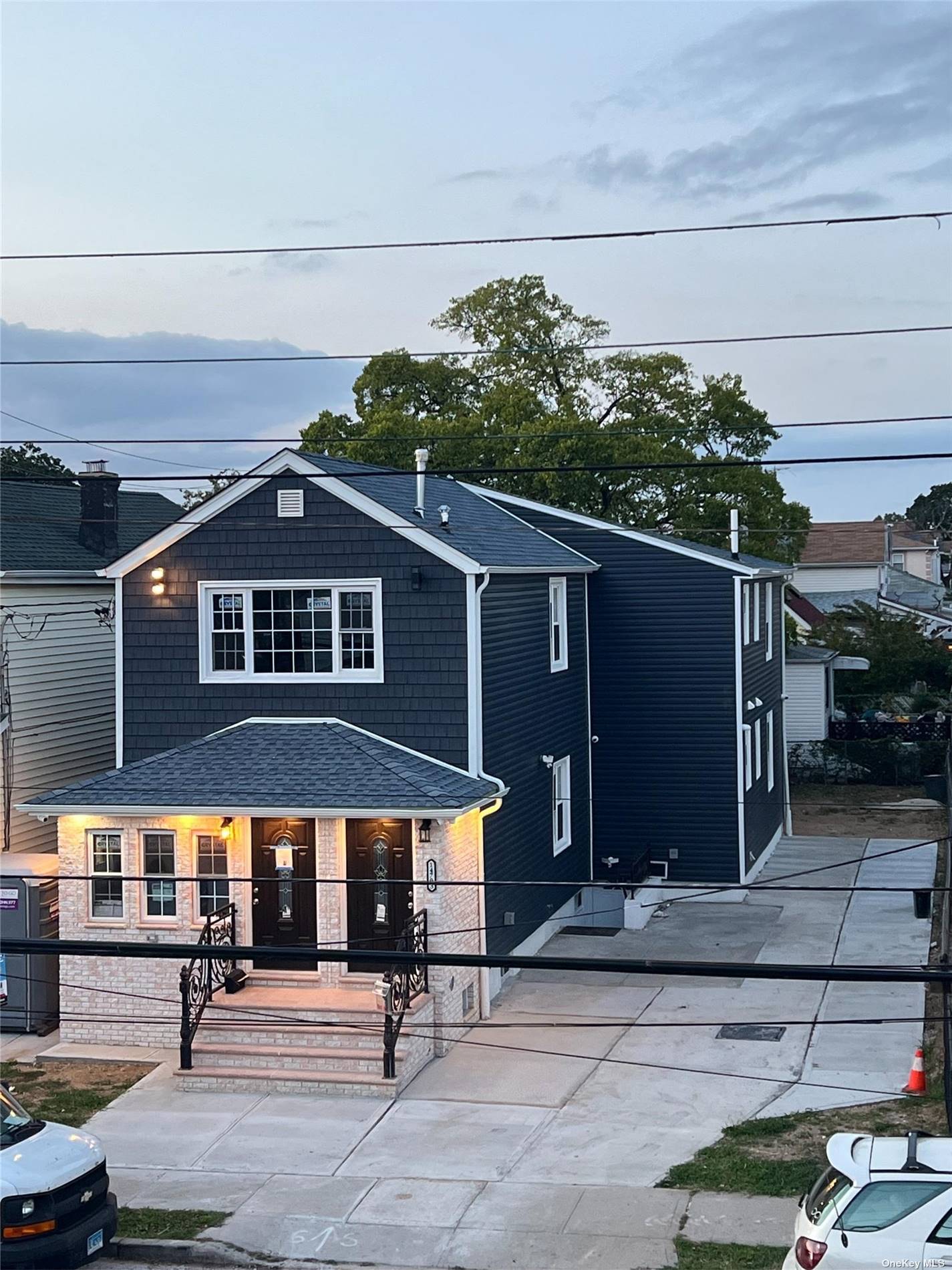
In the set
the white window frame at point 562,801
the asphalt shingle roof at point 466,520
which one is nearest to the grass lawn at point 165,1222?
the asphalt shingle roof at point 466,520

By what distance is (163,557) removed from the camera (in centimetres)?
2128

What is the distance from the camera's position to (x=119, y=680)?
21484 mm

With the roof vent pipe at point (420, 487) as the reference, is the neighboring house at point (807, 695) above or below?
below

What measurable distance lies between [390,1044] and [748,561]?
16.2 m

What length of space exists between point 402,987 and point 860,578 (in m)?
49.7

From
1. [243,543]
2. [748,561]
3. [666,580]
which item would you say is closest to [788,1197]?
[243,543]

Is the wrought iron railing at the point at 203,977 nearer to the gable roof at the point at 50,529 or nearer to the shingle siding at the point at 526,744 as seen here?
the shingle siding at the point at 526,744

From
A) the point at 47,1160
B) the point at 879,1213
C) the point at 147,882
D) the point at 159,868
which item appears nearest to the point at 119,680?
the point at 159,868

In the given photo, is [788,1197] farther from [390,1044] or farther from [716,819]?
[716,819]

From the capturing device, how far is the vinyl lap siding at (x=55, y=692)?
2408cm

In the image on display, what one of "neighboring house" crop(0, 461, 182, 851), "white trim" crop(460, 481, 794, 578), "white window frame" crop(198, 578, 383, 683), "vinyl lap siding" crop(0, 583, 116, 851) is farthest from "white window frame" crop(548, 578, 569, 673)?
"vinyl lap siding" crop(0, 583, 116, 851)

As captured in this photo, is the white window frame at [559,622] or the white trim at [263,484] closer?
the white trim at [263,484]

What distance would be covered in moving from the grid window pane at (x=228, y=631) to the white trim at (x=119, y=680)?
1.42m

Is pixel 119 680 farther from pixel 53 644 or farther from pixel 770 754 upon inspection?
pixel 770 754
